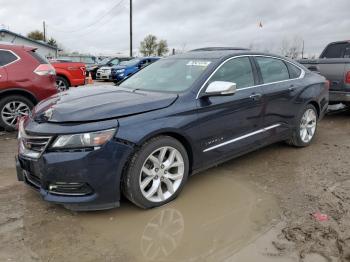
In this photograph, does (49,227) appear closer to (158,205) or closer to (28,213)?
(28,213)

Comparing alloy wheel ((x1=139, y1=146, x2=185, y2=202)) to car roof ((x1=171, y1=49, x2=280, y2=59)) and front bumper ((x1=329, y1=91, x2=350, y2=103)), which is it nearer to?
car roof ((x1=171, y1=49, x2=280, y2=59))

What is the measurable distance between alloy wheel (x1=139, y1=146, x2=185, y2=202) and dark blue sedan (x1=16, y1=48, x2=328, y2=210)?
0.4 inches

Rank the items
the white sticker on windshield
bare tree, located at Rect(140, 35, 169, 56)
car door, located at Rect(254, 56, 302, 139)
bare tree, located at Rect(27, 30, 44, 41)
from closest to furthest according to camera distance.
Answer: the white sticker on windshield < car door, located at Rect(254, 56, 302, 139) < bare tree, located at Rect(140, 35, 169, 56) < bare tree, located at Rect(27, 30, 44, 41)

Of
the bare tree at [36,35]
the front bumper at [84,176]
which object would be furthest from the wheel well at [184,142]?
the bare tree at [36,35]

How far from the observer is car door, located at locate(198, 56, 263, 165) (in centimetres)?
403

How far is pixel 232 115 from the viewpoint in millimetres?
4312

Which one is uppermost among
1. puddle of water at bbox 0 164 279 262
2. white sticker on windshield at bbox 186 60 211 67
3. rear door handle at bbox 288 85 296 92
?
white sticker on windshield at bbox 186 60 211 67

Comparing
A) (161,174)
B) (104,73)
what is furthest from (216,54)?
(104,73)

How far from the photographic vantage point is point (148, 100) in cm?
366

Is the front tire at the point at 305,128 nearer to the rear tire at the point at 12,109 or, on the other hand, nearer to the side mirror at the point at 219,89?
the side mirror at the point at 219,89

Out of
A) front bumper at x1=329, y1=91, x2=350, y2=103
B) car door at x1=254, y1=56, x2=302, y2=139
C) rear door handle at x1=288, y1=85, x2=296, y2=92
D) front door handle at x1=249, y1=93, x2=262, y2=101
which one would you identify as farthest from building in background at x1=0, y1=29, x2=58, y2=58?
front door handle at x1=249, y1=93, x2=262, y2=101

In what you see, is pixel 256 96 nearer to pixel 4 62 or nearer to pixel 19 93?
pixel 19 93

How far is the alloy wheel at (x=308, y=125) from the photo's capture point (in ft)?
19.1

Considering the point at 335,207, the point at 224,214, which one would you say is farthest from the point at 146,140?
the point at 335,207
